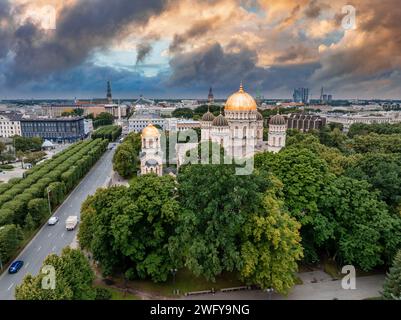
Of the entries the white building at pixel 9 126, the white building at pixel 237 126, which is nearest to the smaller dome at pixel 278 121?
the white building at pixel 237 126

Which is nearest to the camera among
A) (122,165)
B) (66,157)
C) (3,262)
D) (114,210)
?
(114,210)

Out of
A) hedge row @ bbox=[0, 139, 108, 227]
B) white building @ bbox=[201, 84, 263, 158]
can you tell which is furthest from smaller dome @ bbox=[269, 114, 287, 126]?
hedge row @ bbox=[0, 139, 108, 227]

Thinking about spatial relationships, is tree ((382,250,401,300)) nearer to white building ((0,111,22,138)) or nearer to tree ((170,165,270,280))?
tree ((170,165,270,280))

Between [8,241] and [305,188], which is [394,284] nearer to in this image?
[305,188]

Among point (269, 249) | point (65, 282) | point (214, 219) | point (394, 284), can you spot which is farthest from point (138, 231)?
point (394, 284)

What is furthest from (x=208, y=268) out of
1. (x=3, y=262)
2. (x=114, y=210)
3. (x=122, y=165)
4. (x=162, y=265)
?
(x=122, y=165)

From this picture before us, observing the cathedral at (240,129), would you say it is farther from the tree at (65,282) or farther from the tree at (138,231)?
the tree at (65,282)
